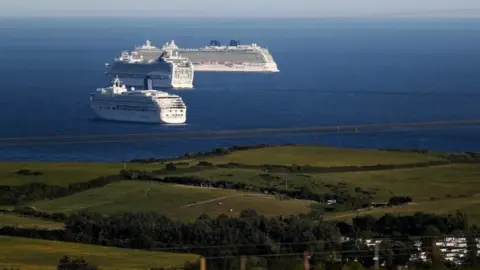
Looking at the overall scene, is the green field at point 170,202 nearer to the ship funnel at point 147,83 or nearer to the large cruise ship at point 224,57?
the ship funnel at point 147,83

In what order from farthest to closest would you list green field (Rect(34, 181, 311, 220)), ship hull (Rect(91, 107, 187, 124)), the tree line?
ship hull (Rect(91, 107, 187, 124)) → green field (Rect(34, 181, 311, 220)) → the tree line

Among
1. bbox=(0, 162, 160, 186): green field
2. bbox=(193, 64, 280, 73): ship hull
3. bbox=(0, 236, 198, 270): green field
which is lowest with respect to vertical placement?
bbox=(0, 236, 198, 270): green field

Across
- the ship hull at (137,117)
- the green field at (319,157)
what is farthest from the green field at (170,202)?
the ship hull at (137,117)

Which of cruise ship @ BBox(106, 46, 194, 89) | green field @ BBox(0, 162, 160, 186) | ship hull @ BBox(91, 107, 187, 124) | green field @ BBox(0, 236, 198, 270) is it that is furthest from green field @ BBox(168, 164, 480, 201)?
cruise ship @ BBox(106, 46, 194, 89)

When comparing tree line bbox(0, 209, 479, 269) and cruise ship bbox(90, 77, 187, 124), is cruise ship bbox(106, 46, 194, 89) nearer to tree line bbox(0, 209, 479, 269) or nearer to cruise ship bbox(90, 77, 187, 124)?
cruise ship bbox(90, 77, 187, 124)

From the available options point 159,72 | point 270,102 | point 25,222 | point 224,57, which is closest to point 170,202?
point 25,222

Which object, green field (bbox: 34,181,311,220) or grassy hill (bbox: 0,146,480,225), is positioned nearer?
green field (bbox: 34,181,311,220)

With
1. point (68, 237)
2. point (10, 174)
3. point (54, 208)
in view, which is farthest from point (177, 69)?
point (68, 237)
